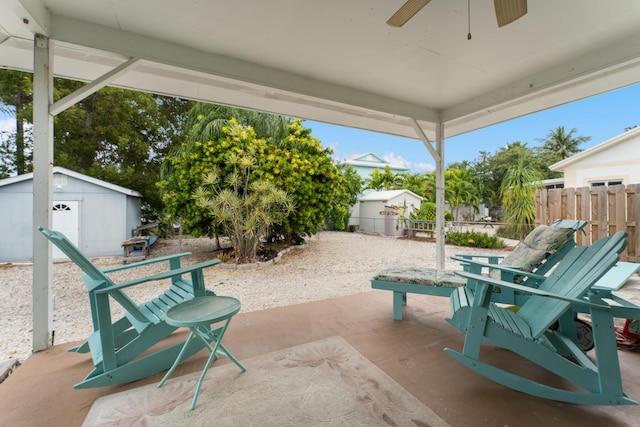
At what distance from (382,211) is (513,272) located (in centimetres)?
1117

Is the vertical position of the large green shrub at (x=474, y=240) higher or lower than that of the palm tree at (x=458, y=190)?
lower

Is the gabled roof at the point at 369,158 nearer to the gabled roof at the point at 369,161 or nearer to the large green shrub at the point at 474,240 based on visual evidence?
the gabled roof at the point at 369,161

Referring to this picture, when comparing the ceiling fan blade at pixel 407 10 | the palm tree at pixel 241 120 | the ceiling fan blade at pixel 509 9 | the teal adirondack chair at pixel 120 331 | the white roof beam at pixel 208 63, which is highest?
the palm tree at pixel 241 120

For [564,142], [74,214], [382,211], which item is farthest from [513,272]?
[564,142]

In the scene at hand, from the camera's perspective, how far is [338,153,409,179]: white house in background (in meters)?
24.2

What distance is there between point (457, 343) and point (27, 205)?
9.73 meters

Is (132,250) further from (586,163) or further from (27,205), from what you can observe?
(586,163)

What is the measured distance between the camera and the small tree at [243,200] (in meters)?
5.95

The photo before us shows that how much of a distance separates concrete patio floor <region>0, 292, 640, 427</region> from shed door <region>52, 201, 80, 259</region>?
6351mm

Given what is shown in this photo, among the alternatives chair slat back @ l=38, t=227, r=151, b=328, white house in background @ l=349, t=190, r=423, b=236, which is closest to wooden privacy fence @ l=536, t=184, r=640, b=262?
chair slat back @ l=38, t=227, r=151, b=328

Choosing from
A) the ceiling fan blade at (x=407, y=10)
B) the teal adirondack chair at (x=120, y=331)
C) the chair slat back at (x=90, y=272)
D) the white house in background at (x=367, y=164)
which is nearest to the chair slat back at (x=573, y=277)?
the ceiling fan blade at (x=407, y=10)

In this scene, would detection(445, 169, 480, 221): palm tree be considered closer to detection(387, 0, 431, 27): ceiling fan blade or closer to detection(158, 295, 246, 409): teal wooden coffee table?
detection(387, 0, 431, 27): ceiling fan blade

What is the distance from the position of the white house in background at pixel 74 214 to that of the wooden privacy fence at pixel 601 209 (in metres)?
10.3

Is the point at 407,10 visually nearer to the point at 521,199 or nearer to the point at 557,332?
the point at 557,332
